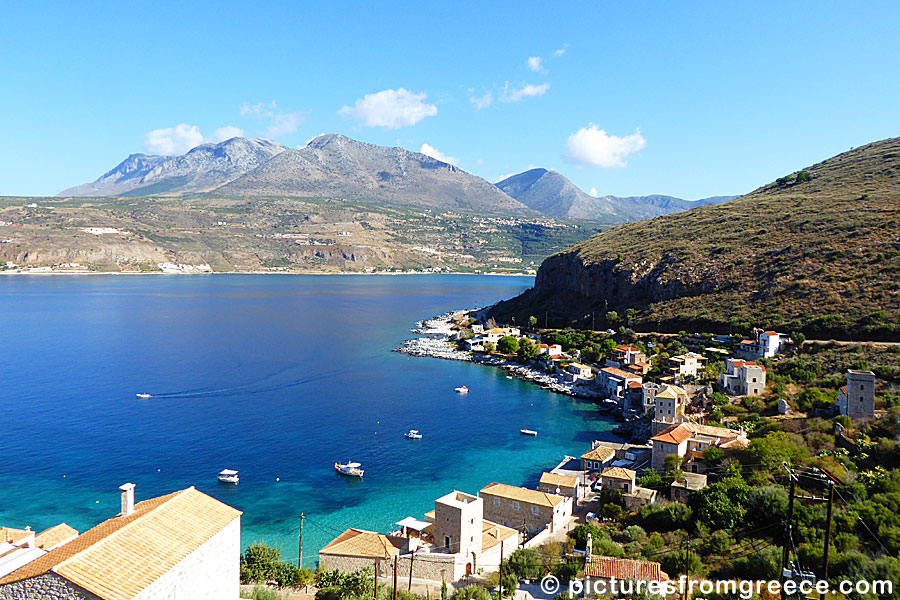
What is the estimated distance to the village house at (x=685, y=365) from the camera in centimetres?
4144

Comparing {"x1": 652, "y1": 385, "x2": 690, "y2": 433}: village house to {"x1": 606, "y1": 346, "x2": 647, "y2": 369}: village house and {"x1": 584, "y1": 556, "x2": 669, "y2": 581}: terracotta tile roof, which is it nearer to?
{"x1": 606, "y1": 346, "x2": 647, "y2": 369}: village house

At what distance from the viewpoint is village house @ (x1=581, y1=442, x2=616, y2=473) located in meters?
28.0

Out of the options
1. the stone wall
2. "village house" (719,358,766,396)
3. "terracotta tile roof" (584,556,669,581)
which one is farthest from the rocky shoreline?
the stone wall

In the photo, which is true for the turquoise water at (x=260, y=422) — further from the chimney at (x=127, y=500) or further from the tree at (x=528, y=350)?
the chimney at (x=127, y=500)

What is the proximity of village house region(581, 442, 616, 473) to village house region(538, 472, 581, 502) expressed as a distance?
3.45 m

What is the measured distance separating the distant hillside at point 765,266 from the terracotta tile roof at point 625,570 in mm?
33741

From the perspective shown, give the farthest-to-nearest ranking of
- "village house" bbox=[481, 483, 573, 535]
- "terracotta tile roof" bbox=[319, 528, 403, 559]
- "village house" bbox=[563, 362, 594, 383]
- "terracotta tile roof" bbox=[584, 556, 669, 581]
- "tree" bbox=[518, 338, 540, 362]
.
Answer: "tree" bbox=[518, 338, 540, 362] → "village house" bbox=[563, 362, 594, 383] → "village house" bbox=[481, 483, 573, 535] → "terracotta tile roof" bbox=[319, 528, 403, 559] → "terracotta tile roof" bbox=[584, 556, 669, 581]

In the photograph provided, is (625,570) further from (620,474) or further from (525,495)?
(620,474)

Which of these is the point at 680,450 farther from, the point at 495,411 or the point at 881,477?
the point at 495,411

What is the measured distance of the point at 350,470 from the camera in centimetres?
2920

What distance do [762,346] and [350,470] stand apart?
31.5m

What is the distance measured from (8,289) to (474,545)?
458 ft

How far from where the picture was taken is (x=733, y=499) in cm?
2034

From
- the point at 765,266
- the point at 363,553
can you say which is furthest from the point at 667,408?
the point at 765,266
